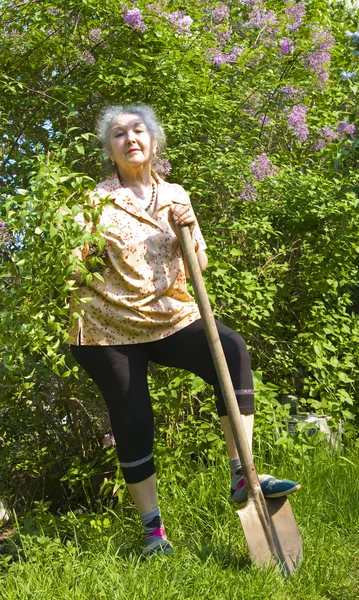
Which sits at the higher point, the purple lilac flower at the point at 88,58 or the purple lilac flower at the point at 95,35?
the purple lilac flower at the point at 95,35

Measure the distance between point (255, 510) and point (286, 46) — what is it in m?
3.07

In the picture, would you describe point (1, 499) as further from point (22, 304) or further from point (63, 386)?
point (22, 304)

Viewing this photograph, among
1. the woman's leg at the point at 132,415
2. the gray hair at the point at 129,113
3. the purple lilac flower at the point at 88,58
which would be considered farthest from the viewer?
the purple lilac flower at the point at 88,58

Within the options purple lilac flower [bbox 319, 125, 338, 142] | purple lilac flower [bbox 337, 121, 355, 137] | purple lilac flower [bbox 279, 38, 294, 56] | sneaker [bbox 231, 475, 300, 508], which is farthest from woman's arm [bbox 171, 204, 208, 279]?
purple lilac flower [bbox 279, 38, 294, 56]

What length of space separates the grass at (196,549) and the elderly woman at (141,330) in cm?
18

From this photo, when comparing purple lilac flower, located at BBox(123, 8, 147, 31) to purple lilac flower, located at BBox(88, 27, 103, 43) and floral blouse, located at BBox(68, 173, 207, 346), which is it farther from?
floral blouse, located at BBox(68, 173, 207, 346)

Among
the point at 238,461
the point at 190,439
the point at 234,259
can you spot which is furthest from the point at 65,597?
the point at 234,259

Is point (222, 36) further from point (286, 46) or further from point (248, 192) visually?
point (248, 192)

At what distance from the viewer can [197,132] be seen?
4.07 metres

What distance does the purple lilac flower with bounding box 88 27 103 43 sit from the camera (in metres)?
4.06

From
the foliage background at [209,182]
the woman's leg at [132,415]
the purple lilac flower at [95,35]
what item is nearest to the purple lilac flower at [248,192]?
the foliage background at [209,182]

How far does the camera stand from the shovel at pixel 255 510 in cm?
266

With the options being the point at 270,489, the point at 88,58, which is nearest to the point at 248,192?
the point at 88,58

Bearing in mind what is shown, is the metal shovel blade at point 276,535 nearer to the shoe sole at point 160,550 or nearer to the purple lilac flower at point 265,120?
the shoe sole at point 160,550
